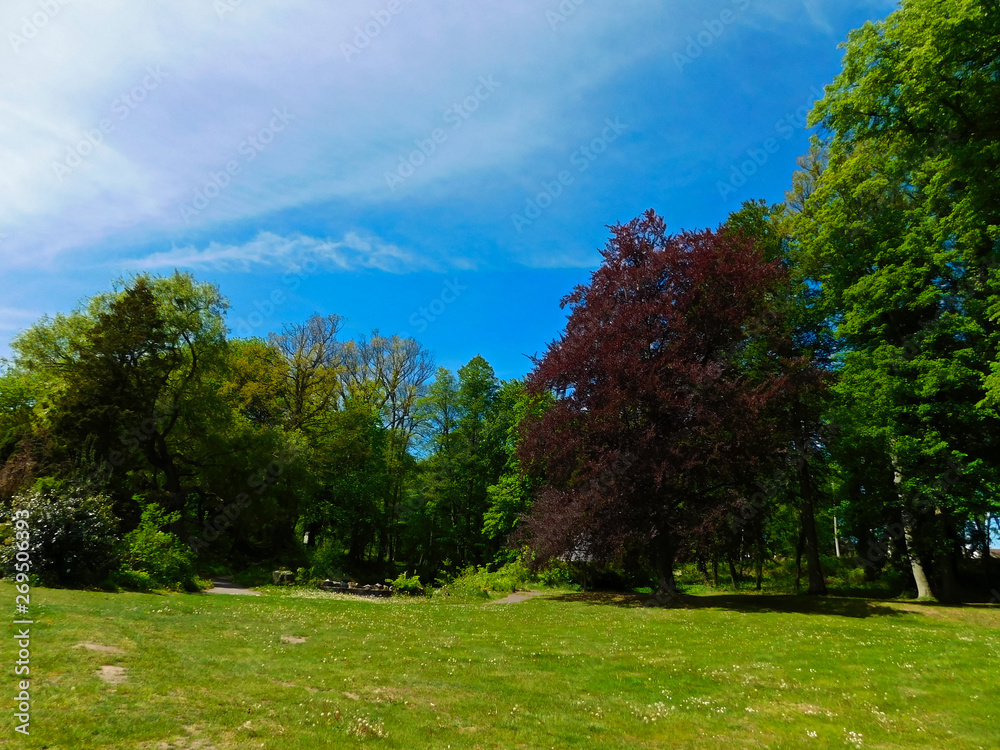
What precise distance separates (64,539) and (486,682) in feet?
49.0

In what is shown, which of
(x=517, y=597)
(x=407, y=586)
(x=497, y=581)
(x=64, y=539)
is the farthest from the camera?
(x=497, y=581)

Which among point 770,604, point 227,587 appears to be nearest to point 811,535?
point 770,604

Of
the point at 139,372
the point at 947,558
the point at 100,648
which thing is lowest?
the point at 947,558

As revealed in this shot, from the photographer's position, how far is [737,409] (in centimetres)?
1867

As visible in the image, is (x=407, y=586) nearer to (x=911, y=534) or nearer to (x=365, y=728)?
(x=365, y=728)

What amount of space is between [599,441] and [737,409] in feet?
16.5

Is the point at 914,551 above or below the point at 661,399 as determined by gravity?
below

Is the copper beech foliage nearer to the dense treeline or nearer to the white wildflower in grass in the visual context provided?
the dense treeline

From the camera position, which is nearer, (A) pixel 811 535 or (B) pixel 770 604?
(B) pixel 770 604

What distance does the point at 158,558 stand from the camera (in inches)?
776

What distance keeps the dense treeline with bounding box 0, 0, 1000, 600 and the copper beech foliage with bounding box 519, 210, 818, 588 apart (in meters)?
0.10

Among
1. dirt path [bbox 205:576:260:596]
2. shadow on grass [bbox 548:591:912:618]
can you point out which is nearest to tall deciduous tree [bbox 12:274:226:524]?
dirt path [bbox 205:576:260:596]

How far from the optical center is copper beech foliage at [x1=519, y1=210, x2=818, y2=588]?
18875 mm

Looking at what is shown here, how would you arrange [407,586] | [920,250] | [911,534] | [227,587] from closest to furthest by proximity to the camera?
[920,250] → [911,534] → [227,587] → [407,586]
